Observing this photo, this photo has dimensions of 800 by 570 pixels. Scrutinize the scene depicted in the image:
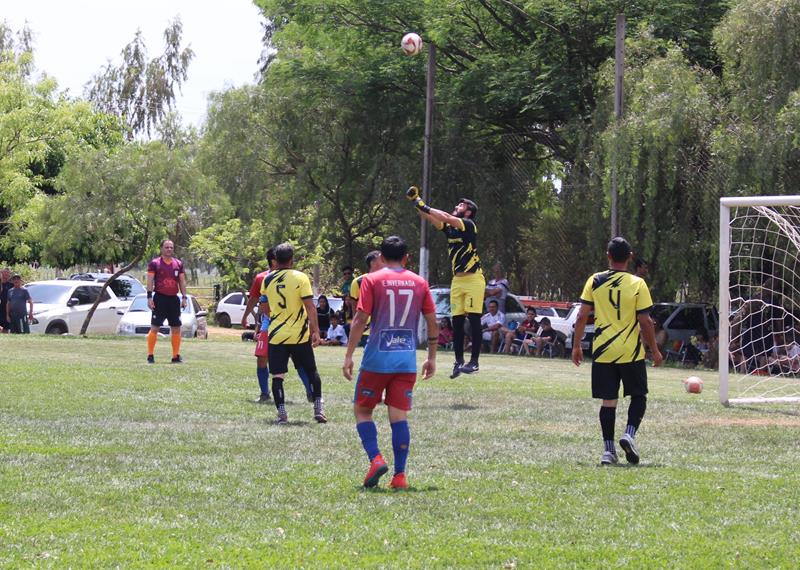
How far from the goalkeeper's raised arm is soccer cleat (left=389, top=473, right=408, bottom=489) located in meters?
3.67

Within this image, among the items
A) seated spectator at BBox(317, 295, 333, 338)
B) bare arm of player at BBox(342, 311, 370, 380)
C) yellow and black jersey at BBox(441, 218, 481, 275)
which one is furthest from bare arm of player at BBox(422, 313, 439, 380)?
seated spectator at BBox(317, 295, 333, 338)

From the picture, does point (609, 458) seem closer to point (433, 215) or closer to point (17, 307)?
point (433, 215)

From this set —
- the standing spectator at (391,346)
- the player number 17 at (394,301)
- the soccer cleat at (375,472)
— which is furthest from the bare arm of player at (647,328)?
the soccer cleat at (375,472)

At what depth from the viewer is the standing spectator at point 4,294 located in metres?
30.4

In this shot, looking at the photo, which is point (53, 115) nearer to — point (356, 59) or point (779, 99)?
point (356, 59)

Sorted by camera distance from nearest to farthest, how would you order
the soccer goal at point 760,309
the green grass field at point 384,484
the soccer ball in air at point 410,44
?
the green grass field at point 384,484 → the soccer goal at point 760,309 → the soccer ball in air at point 410,44

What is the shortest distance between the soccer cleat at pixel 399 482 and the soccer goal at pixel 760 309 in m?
7.77

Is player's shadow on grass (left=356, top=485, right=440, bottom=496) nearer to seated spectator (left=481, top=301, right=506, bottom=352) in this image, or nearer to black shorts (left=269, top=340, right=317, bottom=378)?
black shorts (left=269, top=340, right=317, bottom=378)

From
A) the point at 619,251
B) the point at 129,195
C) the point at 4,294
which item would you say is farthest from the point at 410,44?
the point at 619,251

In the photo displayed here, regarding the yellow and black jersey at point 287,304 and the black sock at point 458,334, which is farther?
the black sock at point 458,334

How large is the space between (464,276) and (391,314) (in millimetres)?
5575

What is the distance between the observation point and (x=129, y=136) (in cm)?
6153

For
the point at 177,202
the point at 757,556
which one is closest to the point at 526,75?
the point at 177,202

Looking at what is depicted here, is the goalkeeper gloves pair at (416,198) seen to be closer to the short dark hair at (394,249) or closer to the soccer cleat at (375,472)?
the short dark hair at (394,249)
